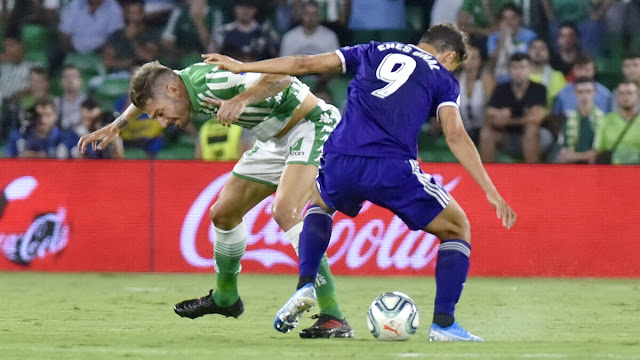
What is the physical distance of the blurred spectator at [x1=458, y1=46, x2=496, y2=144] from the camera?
13078 millimetres

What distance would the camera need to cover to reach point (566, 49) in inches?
524

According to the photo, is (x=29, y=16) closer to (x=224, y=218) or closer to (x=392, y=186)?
(x=224, y=218)

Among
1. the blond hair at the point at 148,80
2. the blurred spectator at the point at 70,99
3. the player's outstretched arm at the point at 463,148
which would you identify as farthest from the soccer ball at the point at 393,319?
the blurred spectator at the point at 70,99

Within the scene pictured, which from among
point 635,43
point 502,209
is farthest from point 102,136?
point 635,43

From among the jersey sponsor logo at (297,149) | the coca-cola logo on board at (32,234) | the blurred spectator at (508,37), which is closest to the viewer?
the jersey sponsor logo at (297,149)

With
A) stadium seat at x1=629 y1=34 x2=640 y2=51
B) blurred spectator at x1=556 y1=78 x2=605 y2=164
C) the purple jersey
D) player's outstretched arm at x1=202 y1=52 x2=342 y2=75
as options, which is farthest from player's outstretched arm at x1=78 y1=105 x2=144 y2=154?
stadium seat at x1=629 y1=34 x2=640 y2=51

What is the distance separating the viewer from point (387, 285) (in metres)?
11.4

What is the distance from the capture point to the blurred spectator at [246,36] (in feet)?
44.5

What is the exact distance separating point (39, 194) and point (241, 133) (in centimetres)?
219

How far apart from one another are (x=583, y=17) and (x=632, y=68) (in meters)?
0.89

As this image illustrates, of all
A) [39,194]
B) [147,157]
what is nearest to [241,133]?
[147,157]

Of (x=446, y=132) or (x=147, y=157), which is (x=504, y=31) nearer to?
(x=147, y=157)

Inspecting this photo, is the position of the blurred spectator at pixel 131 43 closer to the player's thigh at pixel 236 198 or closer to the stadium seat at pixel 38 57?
the stadium seat at pixel 38 57

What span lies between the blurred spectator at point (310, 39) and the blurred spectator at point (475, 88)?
4.93 feet
